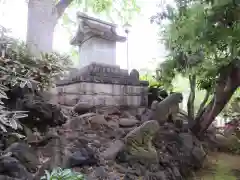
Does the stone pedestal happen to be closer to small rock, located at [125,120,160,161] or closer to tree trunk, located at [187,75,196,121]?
tree trunk, located at [187,75,196,121]

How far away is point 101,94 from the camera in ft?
14.0

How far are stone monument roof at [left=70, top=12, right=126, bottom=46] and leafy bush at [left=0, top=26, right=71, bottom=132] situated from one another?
1911 millimetres

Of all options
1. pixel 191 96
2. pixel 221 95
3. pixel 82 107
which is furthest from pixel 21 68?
pixel 191 96

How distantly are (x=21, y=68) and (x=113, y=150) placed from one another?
4.84 feet

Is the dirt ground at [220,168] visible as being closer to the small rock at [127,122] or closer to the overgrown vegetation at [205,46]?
the overgrown vegetation at [205,46]

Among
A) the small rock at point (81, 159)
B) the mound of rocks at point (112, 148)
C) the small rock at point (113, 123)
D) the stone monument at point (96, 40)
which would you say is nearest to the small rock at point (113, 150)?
the mound of rocks at point (112, 148)

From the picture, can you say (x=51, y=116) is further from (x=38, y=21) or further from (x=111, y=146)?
(x=38, y=21)

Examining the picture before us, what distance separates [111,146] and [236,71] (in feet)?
7.63

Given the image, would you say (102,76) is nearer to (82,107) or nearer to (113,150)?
(82,107)

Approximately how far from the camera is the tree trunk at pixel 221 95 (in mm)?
3576

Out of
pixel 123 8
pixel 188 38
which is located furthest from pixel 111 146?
pixel 123 8

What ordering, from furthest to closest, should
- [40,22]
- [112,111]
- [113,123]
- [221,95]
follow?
1. [40,22]
2. [112,111]
3. [221,95]
4. [113,123]

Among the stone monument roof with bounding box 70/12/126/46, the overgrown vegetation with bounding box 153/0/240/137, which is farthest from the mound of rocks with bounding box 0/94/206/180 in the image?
the stone monument roof with bounding box 70/12/126/46

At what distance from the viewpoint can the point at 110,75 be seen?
4441 millimetres
